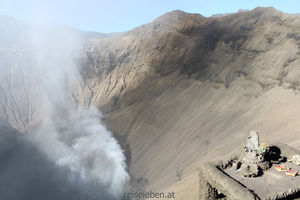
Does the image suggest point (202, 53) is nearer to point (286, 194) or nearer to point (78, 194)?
point (78, 194)

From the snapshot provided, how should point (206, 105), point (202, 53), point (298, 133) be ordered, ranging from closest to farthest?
point (298, 133), point (206, 105), point (202, 53)

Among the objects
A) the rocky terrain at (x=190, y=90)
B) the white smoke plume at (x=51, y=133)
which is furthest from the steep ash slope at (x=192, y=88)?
the white smoke plume at (x=51, y=133)

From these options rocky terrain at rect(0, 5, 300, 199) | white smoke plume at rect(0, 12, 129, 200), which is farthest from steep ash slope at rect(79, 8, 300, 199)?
white smoke plume at rect(0, 12, 129, 200)

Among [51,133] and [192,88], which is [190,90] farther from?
[51,133]

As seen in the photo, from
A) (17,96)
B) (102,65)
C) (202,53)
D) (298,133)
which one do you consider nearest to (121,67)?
(102,65)

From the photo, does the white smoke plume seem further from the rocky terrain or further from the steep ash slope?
the steep ash slope

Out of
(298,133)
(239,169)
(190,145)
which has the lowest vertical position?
(239,169)
